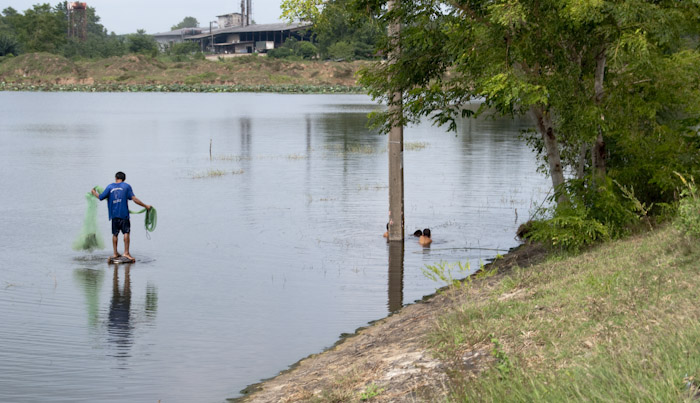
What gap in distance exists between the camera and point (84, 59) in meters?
163

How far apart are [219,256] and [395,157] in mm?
4324

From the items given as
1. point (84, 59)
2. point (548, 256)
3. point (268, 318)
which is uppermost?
point (84, 59)

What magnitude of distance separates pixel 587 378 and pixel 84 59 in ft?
549

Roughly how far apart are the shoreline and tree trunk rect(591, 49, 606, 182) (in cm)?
314

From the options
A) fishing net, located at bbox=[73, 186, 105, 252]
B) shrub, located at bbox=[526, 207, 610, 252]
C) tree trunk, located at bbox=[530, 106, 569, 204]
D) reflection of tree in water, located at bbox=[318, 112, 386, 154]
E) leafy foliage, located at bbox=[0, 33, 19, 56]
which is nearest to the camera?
shrub, located at bbox=[526, 207, 610, 252]

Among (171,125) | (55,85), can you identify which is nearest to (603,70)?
(171,125)

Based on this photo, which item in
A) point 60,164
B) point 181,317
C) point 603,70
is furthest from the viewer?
point 60,164

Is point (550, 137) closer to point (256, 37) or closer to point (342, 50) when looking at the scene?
point (342, 50)

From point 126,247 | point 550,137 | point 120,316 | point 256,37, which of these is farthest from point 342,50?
point 120,316

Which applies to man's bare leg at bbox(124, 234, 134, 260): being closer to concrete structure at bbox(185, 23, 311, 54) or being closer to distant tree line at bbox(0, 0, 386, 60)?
distant tree line at bbox(0, 0, 386, 60)

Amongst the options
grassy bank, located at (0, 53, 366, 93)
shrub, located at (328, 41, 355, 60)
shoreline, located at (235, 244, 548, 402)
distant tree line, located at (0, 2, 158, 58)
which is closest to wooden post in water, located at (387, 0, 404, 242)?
shoreline, located at (235, 244, 548, 402)

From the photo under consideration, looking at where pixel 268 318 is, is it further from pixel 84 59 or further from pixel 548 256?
pixel 84 59

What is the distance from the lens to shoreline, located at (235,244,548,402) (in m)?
8.34

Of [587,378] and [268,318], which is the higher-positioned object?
[587,378]
